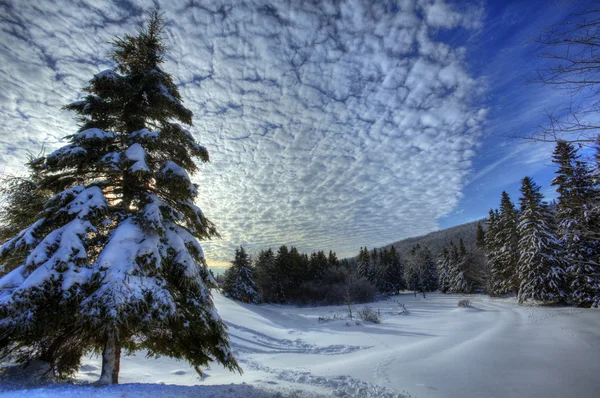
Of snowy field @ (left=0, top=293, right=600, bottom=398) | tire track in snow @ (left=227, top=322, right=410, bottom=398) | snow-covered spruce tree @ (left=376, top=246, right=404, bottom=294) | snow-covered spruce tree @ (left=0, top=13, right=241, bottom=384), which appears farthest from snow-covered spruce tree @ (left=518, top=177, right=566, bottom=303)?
snow-covered spruce tree @ (left=376, top=246, right=404, bottom=294)

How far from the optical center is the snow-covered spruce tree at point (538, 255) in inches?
990

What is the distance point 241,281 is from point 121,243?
41.1m

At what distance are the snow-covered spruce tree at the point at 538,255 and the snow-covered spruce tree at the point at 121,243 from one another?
109 feet

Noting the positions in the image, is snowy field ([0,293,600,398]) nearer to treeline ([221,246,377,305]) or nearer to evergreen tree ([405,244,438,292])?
treeline ([221,246,377,305])

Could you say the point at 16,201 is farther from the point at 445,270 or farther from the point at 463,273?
the point at 445,270

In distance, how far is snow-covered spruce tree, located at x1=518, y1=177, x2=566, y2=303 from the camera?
2514cm

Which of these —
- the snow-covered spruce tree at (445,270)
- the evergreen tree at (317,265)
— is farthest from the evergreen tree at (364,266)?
the snow-covered spruce tree at (445,270)

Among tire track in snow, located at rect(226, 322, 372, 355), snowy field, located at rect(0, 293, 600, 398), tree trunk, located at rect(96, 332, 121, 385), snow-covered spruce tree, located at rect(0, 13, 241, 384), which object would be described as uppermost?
snow-covered spruce tree, located at rect(0, 13, 241, 384)

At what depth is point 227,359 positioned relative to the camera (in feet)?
17.2

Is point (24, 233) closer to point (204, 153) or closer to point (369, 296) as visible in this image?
point (204, 153)

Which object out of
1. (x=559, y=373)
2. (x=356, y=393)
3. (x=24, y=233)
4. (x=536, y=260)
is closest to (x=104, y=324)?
(x=24, y=233)

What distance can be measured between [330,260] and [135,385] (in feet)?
224

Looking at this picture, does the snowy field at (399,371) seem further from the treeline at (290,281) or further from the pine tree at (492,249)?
the treeline at (290,281)

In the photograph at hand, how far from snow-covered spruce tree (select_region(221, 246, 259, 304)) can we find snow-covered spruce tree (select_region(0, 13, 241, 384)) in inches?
1533
